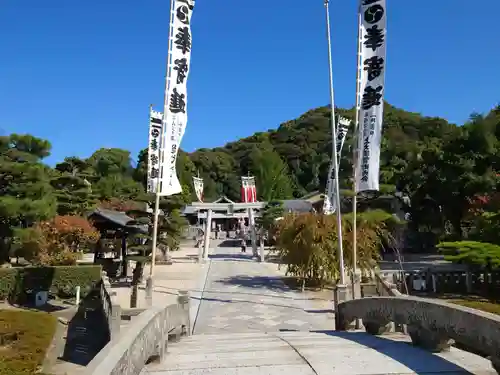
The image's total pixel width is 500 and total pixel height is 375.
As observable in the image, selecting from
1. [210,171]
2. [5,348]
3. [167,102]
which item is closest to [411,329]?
[5,348]

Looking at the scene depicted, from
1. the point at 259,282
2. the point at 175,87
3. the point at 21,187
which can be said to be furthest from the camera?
the point at 259,282

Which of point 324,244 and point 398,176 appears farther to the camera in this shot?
point 398,176

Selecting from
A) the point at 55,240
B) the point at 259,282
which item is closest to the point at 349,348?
the point at 259,282

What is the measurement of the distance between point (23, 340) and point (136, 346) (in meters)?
5.49

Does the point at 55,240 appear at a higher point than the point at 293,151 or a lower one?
lower

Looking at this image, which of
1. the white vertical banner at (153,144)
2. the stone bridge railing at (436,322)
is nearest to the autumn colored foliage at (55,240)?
the white vertical banner at (153,144)

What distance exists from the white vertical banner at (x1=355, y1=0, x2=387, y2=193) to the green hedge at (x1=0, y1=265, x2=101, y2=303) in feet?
33.9

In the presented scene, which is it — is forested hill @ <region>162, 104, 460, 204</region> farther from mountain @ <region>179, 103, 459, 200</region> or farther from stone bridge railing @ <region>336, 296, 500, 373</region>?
stone bridge railing @ <region>336, 296, 500, 373</region>

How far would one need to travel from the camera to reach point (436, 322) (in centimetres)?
511

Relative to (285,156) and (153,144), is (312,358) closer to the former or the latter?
(153,144)

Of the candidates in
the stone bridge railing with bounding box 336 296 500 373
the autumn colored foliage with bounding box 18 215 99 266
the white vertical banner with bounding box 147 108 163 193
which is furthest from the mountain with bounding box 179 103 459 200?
the stone bridge railing with bounding box 336 296 500 373

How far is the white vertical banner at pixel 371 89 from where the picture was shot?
11.9m

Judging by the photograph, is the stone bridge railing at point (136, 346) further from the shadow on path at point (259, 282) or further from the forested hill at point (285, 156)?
the forested hill at point (285, 156)

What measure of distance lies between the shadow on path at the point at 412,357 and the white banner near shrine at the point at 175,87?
771cm
